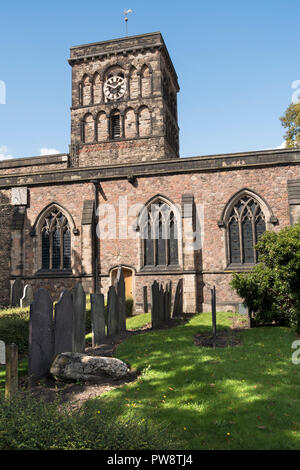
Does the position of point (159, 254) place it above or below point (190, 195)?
below

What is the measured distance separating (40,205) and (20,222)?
1.27 m

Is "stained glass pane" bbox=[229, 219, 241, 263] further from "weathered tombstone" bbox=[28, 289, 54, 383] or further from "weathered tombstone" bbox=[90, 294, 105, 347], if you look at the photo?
"weathered tombstone" bbox=[28, 289, 54, 383]

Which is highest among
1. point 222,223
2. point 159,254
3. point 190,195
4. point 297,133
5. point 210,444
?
point 297,133

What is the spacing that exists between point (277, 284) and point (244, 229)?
6.04 meters

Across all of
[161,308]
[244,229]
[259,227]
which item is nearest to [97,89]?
[244,229]

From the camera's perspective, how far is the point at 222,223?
53.6 feet

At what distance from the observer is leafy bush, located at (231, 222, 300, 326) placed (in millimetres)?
10648

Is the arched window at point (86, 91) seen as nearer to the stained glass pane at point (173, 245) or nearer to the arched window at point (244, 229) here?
the stained glass pane at point (173, 245)

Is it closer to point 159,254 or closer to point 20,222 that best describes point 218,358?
point 159,254

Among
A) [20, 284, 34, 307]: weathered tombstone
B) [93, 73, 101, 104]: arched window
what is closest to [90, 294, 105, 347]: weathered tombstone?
[20, 284, 34, 307]: weathered tombstone

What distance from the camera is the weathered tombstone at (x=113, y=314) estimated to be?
9.64 metres

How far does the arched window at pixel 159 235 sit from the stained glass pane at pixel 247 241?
3024 mm

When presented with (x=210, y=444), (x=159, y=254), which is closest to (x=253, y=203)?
(x=159, y=254)

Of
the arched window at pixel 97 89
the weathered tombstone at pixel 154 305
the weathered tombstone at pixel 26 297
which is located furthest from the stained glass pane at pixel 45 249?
the arched window at pixel 97 89
